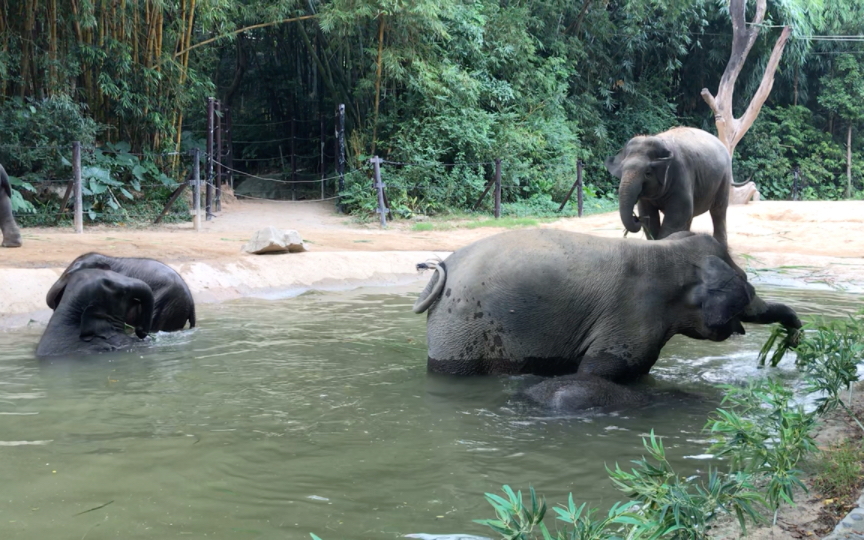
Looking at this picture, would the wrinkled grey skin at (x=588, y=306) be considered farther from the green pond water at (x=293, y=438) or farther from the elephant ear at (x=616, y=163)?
the elephant ear at (x=616, y=163)

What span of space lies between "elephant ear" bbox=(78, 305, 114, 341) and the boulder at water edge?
4283mm

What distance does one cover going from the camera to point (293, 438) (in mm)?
4270

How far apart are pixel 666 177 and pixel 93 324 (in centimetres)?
564

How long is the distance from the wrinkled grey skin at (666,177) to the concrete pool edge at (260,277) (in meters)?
2.08

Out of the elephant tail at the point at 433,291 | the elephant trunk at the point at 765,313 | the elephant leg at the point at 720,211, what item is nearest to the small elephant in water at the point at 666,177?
the elephant leg at the point at 720,211

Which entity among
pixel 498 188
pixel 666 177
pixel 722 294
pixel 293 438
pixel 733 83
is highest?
pixel 733 83

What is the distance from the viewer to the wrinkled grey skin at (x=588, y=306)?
504cm

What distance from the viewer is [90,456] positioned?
394 centimetres

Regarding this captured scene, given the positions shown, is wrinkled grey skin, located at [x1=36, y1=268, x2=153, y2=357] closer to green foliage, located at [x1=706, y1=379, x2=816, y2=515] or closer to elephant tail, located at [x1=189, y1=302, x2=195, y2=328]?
elephant tail, located at [x1=189, y1=302, x2=195, y2=328]

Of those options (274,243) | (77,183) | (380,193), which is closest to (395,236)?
(380,193)

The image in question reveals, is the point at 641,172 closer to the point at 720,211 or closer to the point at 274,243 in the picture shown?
the point at 720,211

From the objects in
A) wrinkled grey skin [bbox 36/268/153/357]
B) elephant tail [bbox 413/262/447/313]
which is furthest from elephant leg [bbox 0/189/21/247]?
elephant tail [bbox 413/262/447/313]

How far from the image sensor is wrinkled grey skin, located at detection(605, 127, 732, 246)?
8305 millimetres

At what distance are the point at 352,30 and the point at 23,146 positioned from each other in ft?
25.2
